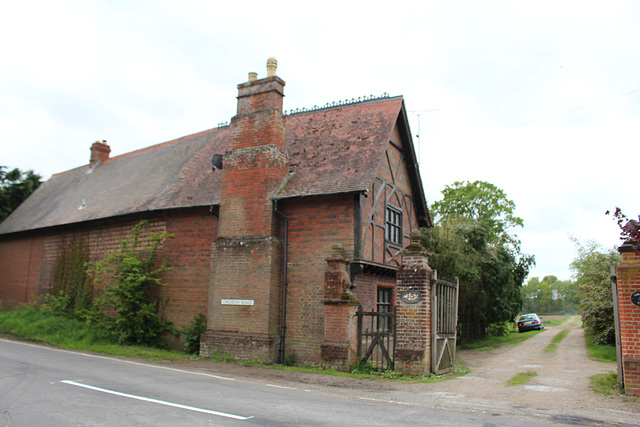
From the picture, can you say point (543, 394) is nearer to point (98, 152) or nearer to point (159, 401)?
point (159, 401)

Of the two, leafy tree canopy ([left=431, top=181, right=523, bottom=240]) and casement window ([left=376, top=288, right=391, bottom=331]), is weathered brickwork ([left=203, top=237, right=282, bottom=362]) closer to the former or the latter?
casement window ([left=376, top=288, right=391, bottom=331])

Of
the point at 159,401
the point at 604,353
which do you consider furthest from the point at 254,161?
the point at 604,353

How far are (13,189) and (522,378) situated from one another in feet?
97.4

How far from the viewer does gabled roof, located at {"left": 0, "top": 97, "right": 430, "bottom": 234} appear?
1455 centimetres

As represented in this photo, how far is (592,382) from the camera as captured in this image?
34.0ft

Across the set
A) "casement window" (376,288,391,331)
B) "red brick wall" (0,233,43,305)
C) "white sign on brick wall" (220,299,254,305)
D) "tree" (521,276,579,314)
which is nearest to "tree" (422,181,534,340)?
"casement window" (376,288,391,331)

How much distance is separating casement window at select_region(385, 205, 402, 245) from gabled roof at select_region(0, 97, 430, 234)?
7.23 feet

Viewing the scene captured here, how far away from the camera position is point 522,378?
11320 millimetres

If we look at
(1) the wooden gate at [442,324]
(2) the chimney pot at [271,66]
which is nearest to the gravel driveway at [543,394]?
(1) the wooden gate at [442,324]

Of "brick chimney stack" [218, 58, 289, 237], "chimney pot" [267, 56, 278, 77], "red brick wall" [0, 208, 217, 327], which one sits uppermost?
"chimney pot" [267, 56, 278, 77]

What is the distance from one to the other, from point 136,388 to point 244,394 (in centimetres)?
196

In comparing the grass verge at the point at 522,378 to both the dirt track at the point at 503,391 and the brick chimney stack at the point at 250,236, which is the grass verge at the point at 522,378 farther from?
the brick chimney stack at the point at 250,236

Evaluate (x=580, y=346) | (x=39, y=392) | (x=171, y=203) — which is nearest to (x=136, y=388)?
(x=39, y=392)

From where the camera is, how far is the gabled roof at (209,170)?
1455 centimetres
